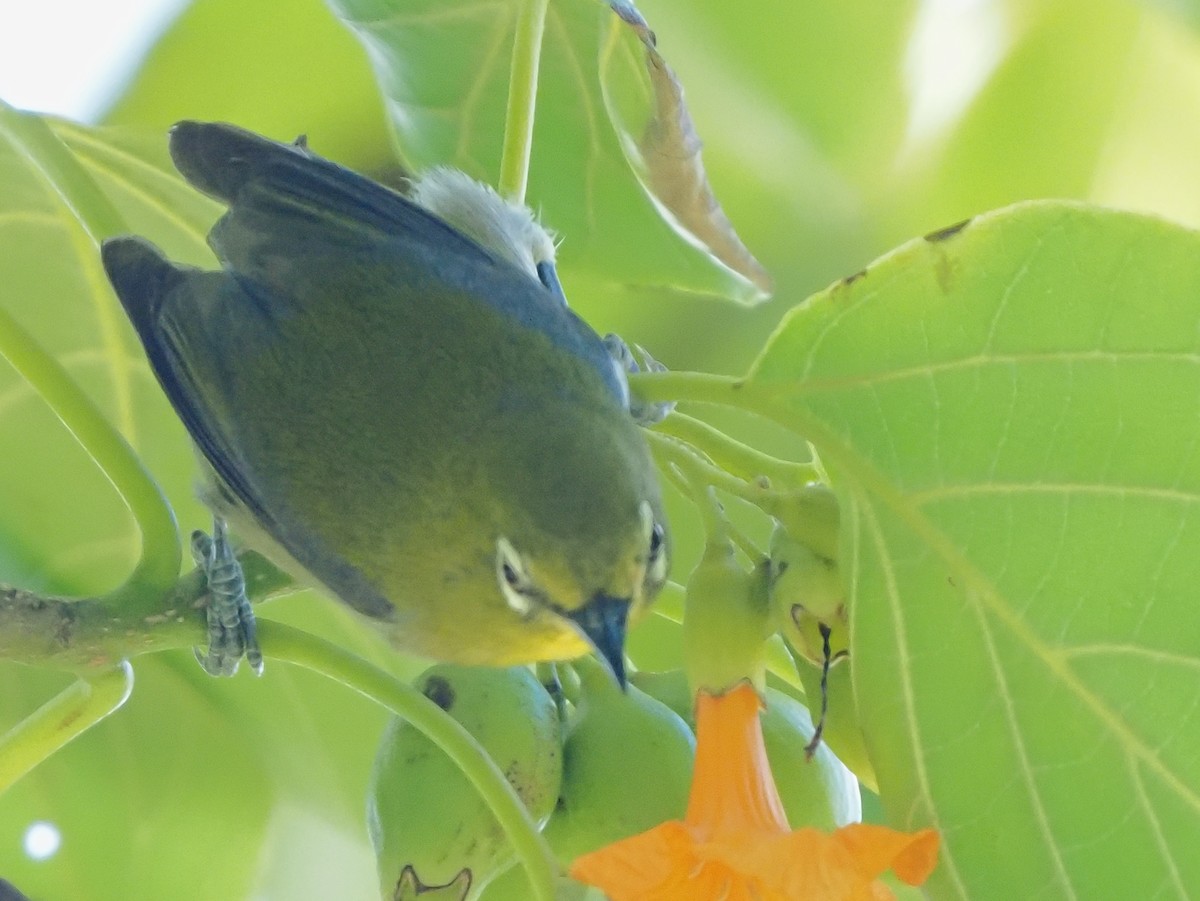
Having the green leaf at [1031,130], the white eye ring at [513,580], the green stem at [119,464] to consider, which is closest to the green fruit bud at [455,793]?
the white eye ring at [513,580]

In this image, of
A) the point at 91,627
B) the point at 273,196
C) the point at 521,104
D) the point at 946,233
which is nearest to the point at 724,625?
the point at 946,233

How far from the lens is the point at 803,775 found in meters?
0.94

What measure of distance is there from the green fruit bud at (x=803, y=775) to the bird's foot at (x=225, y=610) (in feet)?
1.25

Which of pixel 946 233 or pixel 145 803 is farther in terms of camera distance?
pixel 145 803

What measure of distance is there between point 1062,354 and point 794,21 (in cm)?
141

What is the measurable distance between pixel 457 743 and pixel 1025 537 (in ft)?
1.28

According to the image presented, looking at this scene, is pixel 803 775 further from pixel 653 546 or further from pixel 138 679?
pixel 138 679

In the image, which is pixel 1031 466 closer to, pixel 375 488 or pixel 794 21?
pixel 375 488

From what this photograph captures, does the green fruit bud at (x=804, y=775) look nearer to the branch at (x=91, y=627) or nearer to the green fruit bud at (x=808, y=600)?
the green fruit bud at (x=808, y=600)

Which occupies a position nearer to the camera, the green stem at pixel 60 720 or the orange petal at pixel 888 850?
the orange petal at pixel 888 850

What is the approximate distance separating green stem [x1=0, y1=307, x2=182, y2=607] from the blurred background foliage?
0.44 metres

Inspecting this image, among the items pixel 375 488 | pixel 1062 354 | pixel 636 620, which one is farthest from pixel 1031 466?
pixel 375 488

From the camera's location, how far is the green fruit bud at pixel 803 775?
3.05 ft

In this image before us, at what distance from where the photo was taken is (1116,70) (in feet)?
7.40
